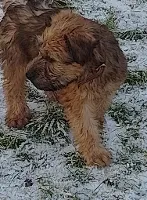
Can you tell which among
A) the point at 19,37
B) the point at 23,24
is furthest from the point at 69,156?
the point at 23,24

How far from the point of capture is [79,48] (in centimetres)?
425

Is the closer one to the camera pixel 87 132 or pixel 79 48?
pixel 79 48

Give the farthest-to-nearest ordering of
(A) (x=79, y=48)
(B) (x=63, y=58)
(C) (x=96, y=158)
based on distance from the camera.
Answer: (C) (x=96, y=158) < (B) (x=63, y=58) < (A) (x=79, y=48)

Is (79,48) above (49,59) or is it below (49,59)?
above

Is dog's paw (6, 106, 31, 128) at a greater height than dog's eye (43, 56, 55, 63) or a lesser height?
lesser

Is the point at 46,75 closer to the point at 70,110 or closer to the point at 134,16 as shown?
the point at 70,110

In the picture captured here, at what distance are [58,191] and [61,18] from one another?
1.57m

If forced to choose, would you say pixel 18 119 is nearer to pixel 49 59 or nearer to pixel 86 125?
pixel 86 125

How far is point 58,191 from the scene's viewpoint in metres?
4.73

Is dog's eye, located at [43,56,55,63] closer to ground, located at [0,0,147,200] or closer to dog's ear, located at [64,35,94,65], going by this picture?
dog's ear, located at [64,35,94,65]

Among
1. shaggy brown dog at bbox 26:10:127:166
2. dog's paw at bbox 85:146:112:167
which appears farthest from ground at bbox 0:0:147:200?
shaggy brown dog at bbox 26:10:127:166

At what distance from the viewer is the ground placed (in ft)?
15.6

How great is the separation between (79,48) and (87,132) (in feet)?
3.31

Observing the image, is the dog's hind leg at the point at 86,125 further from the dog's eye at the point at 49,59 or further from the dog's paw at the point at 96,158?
the dog's eye at the point at 49,59
